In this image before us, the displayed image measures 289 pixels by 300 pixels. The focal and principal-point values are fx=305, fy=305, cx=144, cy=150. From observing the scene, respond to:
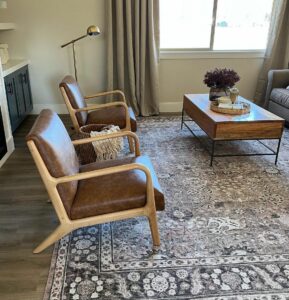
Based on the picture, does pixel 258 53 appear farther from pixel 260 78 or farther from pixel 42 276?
pixel 42 276

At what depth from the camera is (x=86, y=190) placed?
187 centimetres

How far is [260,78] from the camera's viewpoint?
4.80 metres

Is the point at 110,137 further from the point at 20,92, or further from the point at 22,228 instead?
the point at 20,92

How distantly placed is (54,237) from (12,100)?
226cm

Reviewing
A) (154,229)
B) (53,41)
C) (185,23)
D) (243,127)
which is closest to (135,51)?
(185,23)

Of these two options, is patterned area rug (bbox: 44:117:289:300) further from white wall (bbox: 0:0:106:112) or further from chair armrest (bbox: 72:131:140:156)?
white wall (bbox: 0:0:106:112)

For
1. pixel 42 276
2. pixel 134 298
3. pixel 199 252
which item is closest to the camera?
pixel 134 298

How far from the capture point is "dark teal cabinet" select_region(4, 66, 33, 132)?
3480 mm

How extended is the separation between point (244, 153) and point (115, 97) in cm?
209

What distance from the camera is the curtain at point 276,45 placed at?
4406 mm

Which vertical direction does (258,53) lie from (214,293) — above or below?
above

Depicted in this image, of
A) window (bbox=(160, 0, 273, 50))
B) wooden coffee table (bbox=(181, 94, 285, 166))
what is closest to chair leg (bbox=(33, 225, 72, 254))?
wooden coffee table (bbox=(181, 94, 285, 166))

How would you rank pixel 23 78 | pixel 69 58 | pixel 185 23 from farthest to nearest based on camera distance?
pixel 185 23
pixel 69 58
pixel 23 78

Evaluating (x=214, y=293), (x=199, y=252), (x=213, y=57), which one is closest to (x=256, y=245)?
(x=199, y=252)
